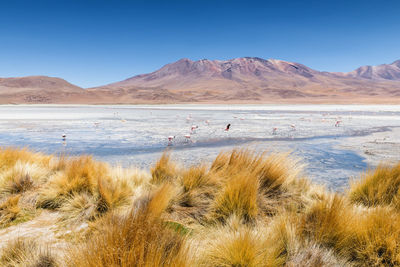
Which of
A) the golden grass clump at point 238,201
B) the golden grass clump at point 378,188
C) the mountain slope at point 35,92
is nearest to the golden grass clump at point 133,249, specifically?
the golden grass clump at point 238,201

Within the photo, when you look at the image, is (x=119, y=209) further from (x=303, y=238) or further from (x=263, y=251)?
(x=303, y=238)

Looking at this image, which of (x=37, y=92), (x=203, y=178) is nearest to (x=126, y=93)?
(x=37, y=92)

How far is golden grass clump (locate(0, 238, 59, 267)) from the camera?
5.81 feet

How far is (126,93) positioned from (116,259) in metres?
79.9

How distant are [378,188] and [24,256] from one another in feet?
11.1

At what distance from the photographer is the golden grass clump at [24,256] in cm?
177

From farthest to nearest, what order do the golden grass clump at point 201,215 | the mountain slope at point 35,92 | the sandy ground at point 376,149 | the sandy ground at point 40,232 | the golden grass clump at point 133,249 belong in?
the mountain slope at point 35,92
the sandy ground at point 376,149
the sandy ground at point 40,232
the golden grass clump at point 201,215
the golden grass clump at point 133,249

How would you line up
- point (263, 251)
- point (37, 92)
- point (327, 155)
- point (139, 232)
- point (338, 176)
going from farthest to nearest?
point (37, 92)
point (327, 155)
point (338, 176)
point (263, 251)
point (139, 232)

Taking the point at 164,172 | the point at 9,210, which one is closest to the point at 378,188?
the point at 164,172

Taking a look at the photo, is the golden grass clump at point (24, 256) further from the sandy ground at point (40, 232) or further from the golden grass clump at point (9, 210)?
the golden grass clump at point (9, 210)

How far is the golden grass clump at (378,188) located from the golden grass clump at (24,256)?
3.06m

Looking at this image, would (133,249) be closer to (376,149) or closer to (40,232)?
(40,232)

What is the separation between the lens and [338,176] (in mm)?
4516

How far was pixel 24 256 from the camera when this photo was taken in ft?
6.02
